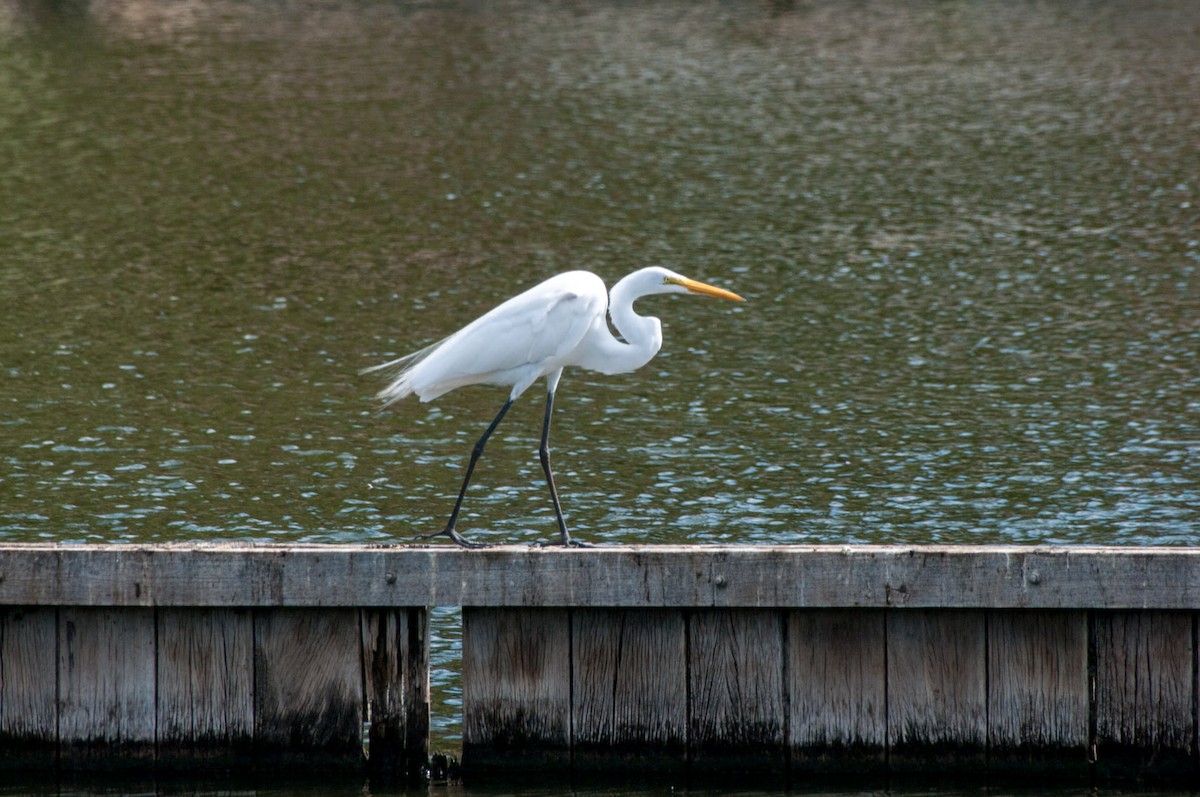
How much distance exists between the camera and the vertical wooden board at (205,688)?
298 inches

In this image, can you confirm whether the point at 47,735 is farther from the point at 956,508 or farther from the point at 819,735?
the point at 956,508

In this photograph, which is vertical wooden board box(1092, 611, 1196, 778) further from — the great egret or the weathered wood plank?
the great egret

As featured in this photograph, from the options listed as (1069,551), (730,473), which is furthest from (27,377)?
(1069,551)

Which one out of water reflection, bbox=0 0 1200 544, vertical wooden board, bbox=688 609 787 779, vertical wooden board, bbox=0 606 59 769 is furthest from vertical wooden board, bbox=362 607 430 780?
water reflection, bbox=0 0 1200 544

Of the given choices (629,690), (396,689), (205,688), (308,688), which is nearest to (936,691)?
(629,690)

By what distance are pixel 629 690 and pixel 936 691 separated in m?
1.47

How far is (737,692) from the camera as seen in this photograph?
7652mm

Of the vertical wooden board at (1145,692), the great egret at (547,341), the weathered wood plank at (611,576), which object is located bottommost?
the vertical wooden board at (1145,692)

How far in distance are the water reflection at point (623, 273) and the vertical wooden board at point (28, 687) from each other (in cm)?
438

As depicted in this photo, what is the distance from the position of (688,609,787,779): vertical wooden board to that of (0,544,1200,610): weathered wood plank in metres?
0.25

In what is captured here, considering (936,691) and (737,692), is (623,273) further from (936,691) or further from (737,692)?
(936,691)

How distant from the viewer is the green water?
13039 mm

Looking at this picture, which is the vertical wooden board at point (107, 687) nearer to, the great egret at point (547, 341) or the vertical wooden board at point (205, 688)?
the vertical wooden board at point (205, 688)

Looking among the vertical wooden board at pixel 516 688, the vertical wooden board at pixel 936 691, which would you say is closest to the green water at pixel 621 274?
the vertical wooden board at pixel 516 688
